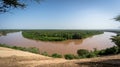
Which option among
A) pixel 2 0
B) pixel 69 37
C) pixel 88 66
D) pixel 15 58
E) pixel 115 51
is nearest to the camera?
pixel 88 66

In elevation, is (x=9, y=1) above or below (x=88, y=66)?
above

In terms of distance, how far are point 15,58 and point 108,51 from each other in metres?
15.8

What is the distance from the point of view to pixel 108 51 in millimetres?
25969

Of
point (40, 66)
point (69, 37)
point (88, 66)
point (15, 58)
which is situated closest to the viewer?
point (88, 66)

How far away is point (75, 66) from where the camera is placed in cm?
987

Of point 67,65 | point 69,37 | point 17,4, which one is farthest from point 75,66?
point 69,37

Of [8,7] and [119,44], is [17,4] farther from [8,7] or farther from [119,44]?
[119,44]

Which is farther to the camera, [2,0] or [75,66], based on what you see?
[2,0]

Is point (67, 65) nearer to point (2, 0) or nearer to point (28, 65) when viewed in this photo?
point (28, 65)

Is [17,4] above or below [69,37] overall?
above

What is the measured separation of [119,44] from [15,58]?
16515 millimetres

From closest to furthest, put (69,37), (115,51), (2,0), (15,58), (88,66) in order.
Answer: (88,66), (2,0), (15,58), (115,51), (69,37)

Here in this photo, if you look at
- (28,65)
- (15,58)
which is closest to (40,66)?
(28,65)

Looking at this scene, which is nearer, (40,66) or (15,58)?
(40,66)
